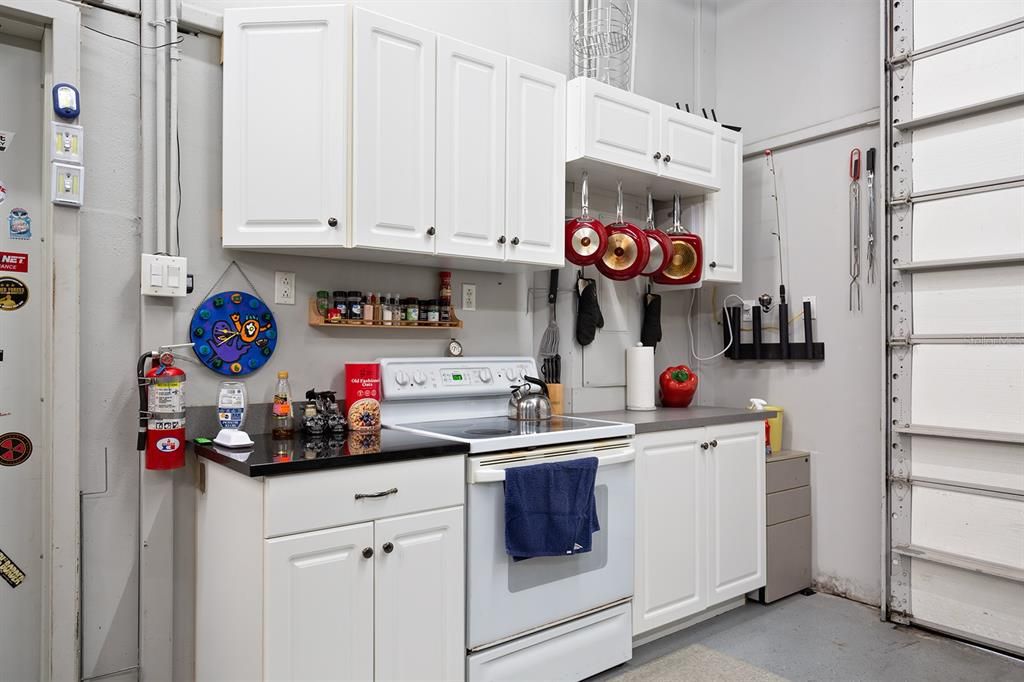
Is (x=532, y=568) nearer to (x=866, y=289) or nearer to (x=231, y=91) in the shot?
(x=231, y=91)

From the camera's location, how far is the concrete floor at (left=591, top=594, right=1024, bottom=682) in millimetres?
2529

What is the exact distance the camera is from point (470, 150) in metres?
2.54

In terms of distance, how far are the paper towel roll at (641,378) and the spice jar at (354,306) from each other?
1496mm

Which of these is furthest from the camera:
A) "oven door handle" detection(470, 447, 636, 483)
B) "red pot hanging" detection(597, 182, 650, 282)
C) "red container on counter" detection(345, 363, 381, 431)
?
"red pot hanging" detection(597, 182, 650, 282)

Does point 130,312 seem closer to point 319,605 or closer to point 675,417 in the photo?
point 319,605

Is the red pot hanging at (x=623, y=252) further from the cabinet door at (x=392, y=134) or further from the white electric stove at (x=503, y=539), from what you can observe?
the cabinet door at (x=392, y=134)

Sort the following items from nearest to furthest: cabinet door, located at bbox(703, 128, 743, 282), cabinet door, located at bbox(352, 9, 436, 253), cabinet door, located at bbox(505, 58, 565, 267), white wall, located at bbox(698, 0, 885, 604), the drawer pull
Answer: the drawer pull < cabinet door, located at bbox(352, 9, 436, 253) < cabinet door, located at bbox(505, 58, 565, 267) < white wall, located at bbox(698, 0, 885, 604) < cabinet door, located at bbox(703, 128, 743, 282)

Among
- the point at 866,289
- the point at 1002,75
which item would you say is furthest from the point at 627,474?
the point at 1002,75

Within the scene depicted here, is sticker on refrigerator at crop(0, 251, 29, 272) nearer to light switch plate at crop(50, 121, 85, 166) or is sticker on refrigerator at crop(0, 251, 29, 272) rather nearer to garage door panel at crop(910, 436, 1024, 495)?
light switch plate at crop(50, 121, 85, 166)

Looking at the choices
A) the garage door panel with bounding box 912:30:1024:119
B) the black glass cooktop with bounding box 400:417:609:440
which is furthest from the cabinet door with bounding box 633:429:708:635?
the garage door panel with bounding box 912:30:1024:119

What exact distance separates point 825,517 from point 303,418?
2674mm

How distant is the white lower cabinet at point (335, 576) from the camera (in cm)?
176

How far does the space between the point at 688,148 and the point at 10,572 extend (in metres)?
3.21

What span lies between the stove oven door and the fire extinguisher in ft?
3.03
